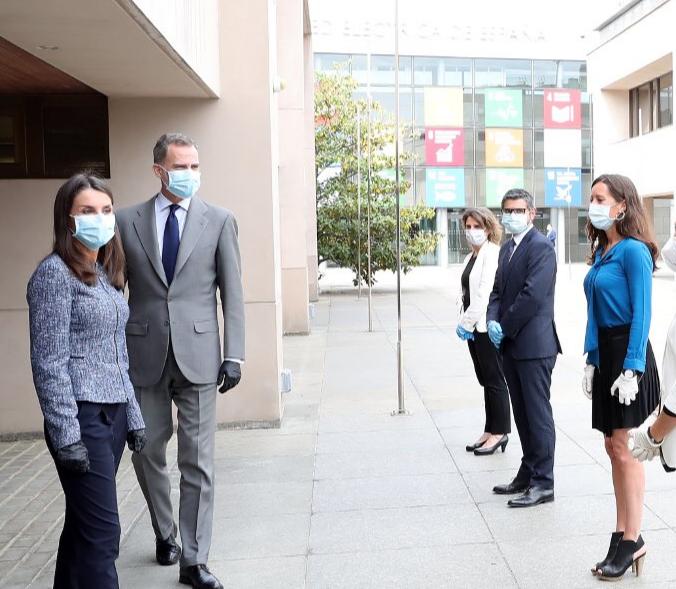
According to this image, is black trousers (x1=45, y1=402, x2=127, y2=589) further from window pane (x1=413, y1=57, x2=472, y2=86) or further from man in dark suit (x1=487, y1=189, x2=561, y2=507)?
window pane (x1=413, y1=57, x2=472, y2=86)

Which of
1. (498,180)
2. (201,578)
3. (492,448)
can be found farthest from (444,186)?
(201,578)

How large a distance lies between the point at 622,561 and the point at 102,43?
4.37 metres

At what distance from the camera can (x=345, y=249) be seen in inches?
969

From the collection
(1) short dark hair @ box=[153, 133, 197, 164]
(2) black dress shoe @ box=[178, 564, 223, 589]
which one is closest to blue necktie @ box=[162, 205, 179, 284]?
(1) short dark hair @ box=[153, 133, 197, 164]

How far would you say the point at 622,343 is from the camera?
14.4ft

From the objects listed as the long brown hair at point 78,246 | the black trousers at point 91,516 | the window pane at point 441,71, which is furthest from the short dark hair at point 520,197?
the window pane at point 441,71

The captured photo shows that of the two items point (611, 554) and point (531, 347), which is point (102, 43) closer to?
point (531, 347)

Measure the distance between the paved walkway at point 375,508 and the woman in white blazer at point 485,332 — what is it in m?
0.24

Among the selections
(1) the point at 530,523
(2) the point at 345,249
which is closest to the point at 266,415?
(1) the point at 530,523

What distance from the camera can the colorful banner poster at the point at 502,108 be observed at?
45094 mm

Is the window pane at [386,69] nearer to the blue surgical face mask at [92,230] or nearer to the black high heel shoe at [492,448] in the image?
the black high heel shoe at [492,448]

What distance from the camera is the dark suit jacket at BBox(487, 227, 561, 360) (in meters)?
5.56

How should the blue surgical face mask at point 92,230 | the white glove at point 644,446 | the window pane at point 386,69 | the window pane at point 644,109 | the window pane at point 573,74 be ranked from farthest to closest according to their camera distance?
the window pane at point 573,74 → the window pane at point 386,69 → the window pane at point 644,109 → the blue surgical face mask at point 92,230 → the white glove at point 644,446

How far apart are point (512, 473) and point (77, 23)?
4265 millimetres
